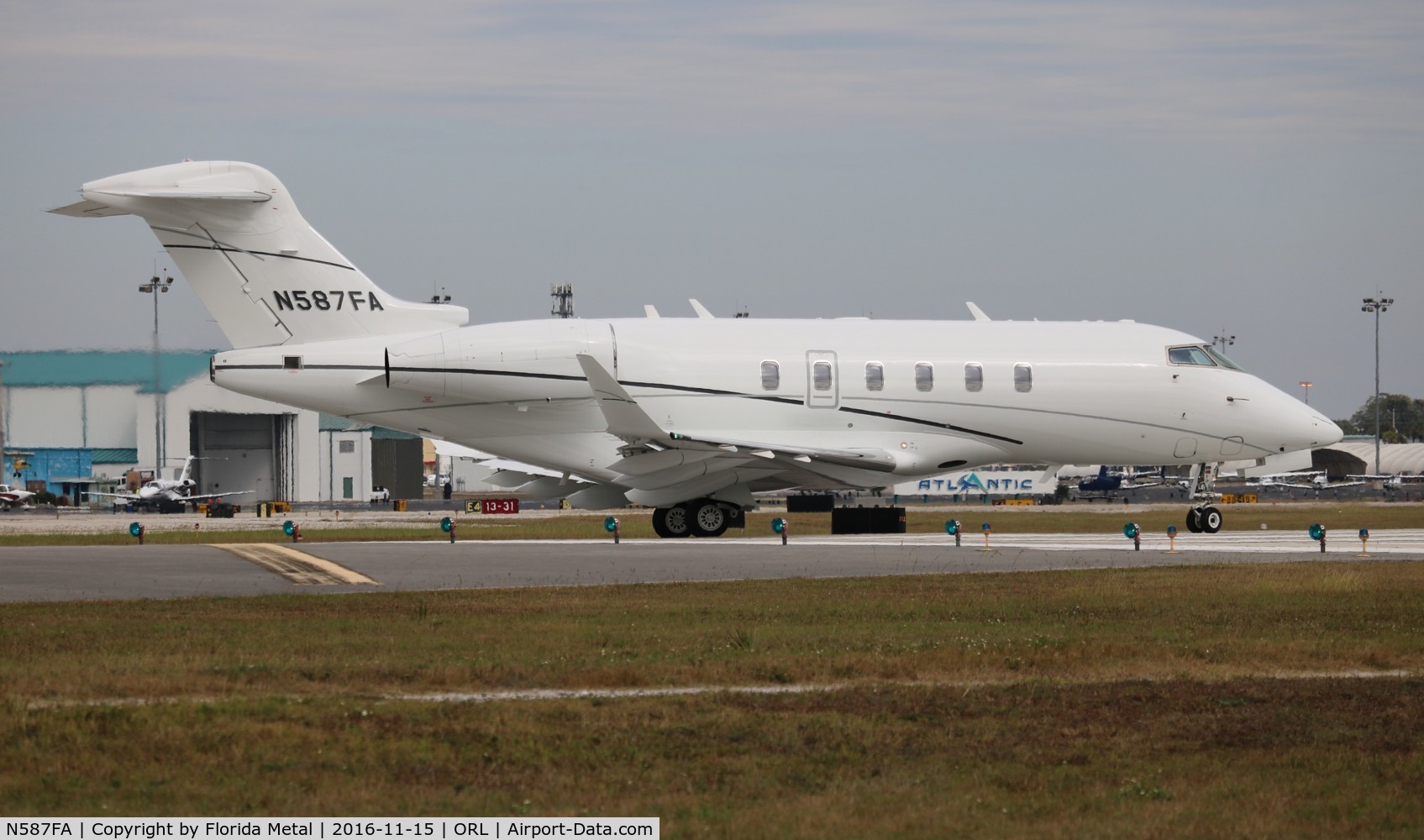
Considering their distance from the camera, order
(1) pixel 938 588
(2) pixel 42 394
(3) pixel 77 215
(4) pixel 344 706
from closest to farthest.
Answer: (4) pixel 344 706, (1) pixel 938 588, (3) pixel 77 215, (2) pixel 42 394

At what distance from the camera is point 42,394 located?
7738 centimetres

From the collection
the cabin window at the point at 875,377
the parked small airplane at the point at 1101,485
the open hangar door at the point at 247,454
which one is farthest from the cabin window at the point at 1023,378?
the open hangar door at the point at 247,454

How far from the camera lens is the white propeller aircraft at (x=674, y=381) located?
1147 inches

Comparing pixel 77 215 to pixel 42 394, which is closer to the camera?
pixel 77 215

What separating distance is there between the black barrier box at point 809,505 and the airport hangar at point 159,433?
125 feet

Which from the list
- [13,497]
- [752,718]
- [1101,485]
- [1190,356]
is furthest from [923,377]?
[13,497]

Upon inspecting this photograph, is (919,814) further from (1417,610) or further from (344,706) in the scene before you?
(1417,610)

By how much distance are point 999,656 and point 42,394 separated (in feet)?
245

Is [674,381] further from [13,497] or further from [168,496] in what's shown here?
[13,497]

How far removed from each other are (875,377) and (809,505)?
1461 cm

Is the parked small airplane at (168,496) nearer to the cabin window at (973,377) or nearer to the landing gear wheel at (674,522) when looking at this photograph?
the landing gear wheel at (674,522)

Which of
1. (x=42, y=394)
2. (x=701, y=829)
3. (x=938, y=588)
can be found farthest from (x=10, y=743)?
(x=42, y=394)

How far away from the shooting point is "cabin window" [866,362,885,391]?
100ft

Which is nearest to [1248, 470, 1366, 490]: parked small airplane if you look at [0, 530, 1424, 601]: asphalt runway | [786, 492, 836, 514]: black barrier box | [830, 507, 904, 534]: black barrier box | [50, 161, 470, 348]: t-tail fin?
[786, 492, 836, 514]: black barrier box
